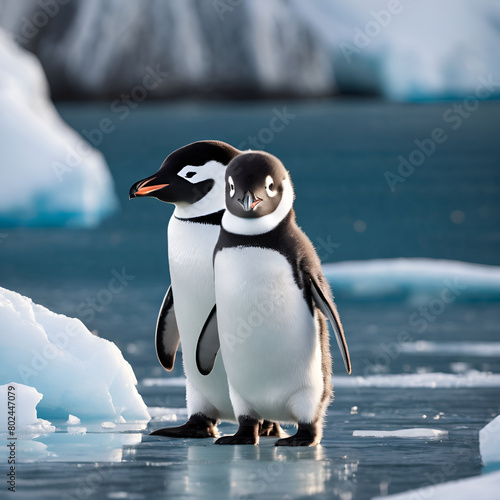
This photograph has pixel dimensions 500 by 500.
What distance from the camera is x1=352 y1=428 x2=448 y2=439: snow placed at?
4582mm

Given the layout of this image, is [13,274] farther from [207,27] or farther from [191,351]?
[207,27]

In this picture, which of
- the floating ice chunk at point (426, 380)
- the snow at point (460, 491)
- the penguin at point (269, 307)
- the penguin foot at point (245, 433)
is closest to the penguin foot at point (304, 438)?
the penguin at point (269, 307)

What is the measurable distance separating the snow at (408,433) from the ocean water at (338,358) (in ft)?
0.15

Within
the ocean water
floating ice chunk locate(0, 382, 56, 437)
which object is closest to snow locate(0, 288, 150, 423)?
the ocean water

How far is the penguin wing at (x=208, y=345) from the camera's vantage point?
15.0 feet

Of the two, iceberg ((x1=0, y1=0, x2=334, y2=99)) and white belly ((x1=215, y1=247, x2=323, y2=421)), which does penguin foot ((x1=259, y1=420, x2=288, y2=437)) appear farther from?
iceberg ((x1=0, y1=0, x2=334, y2=99))

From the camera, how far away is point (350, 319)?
11.8 m

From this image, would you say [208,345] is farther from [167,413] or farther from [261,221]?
[167,413]

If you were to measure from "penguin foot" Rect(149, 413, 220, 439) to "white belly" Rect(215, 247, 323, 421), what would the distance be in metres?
0.36

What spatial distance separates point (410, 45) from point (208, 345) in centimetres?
6403

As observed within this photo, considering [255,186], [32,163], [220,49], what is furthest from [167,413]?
[220,49]

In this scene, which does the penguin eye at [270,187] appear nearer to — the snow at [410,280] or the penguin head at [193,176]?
the penguin head at [193,176]

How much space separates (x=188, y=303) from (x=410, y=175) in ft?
169

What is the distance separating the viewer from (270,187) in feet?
14.1
